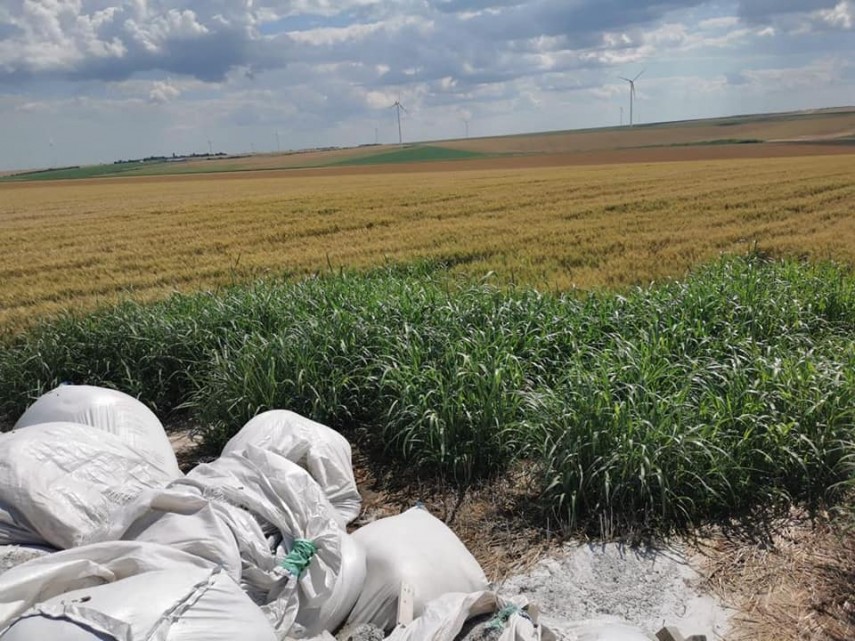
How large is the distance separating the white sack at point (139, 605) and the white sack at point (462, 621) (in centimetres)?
44

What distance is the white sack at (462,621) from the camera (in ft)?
7.11

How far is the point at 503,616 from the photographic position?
2221 millimetres

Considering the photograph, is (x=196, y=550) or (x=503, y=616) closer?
(x=503, y=616)

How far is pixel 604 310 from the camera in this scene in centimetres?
550

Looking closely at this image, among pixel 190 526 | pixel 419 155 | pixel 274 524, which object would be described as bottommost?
pixel 274 524

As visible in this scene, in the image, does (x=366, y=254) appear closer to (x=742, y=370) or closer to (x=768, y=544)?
(x=742, y=370)

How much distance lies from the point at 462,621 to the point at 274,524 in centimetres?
80

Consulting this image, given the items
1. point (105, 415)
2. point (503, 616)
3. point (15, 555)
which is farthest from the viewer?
point (105, 415)

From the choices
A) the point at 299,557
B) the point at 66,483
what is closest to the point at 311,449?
the point at 299,557

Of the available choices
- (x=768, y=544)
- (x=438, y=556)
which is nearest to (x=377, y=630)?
(x=438, y=556)

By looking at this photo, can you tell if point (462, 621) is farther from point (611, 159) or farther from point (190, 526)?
point (611, 159)

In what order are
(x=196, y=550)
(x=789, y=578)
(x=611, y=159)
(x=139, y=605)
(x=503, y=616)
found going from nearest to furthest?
(x=139, y=605) < (x=503, y=616) < (x=196, y=550) < (x=789, y=578) < (x=611, y=159)

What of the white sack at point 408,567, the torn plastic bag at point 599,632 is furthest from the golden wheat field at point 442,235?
the torn plastic bag at point 599,632

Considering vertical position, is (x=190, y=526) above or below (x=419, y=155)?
below
